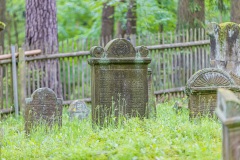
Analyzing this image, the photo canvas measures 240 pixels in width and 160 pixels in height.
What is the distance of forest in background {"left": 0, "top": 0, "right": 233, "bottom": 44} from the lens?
16844mm

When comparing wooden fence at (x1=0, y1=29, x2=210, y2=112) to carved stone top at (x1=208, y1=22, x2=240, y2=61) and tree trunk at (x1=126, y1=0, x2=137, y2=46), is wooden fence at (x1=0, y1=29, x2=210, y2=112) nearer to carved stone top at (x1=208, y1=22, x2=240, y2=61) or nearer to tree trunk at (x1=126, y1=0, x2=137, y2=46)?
tree trunk at (x1=126, y1=0, x2=137, y2=46)

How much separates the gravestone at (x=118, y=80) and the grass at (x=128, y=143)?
0.40m

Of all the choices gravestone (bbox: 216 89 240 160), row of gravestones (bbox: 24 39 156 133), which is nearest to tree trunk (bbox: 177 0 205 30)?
row of gravestones (bbox: 24 39 156 133)

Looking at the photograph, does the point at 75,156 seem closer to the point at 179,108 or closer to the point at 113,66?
the point at 113,66

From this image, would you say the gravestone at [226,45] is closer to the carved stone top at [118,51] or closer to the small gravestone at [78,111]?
the carved stone top at [118,51]

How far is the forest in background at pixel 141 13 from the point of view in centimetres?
1684

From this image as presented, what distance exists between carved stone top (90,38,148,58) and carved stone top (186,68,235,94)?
3.14 ft

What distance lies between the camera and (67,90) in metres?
15.3

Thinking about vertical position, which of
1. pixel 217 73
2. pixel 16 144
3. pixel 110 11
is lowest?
pixel 16 144

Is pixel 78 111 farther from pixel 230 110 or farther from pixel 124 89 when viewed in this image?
pixel 230 110

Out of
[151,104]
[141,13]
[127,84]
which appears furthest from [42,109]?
[141,13]

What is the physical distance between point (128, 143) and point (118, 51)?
2.82 meters

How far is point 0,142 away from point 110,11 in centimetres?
1317

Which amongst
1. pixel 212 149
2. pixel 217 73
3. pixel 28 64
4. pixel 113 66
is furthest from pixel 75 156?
pixel 28 64
